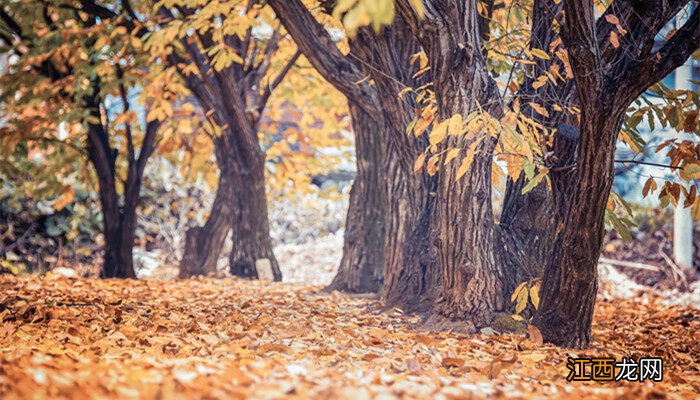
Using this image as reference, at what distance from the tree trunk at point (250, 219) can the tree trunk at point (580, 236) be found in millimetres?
4824

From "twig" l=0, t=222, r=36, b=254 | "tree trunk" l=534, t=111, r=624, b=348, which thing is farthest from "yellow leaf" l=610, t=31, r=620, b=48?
"twig" l=0, t=222, r=36, b=254

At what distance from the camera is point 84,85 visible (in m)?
8.59

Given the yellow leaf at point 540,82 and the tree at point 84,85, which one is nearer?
the yellow leaf at point 540,82

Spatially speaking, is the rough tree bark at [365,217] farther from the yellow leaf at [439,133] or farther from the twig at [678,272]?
the twig at [678,272]

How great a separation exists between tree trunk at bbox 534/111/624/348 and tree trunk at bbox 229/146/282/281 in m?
4.82

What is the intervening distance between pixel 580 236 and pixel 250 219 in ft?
17.1

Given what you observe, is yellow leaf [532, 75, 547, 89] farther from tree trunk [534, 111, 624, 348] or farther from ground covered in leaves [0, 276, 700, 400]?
ground covered in leaves [0, 276, 700, 400]

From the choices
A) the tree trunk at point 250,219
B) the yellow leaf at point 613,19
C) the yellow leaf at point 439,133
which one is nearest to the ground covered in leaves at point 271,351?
the yellow leaf at point 439,133

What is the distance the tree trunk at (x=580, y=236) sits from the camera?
12.8 ft

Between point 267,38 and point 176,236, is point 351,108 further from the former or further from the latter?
point 176,236

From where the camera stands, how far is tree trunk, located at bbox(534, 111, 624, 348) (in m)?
3.91

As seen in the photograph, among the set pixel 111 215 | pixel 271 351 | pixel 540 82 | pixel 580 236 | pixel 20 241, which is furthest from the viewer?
pixel 20 241

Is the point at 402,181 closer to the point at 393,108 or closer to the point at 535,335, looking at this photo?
the point at 393,108

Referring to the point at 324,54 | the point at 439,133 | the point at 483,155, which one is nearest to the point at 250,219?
the point at 324,54
